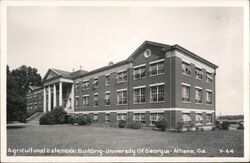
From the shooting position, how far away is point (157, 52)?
18078mm

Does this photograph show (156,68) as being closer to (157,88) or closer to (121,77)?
(157,88)

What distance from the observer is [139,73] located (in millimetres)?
19969

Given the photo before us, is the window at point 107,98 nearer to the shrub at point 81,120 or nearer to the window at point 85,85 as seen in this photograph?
the shrub at point 81,120

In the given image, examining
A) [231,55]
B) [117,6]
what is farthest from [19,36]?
[231,55]

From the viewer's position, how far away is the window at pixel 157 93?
1794 centimetres

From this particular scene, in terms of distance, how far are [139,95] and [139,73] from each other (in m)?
1.93

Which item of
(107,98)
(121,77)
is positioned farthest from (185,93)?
(107,98)

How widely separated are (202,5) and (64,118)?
70.1ft

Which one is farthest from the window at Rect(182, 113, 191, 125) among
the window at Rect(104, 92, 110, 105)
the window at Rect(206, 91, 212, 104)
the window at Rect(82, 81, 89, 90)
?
A: the window at Rect(82, 81, 89, 90)

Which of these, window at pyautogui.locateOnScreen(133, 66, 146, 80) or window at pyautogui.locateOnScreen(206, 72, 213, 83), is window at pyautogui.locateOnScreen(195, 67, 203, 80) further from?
window at pyautogui.locateOnScreen(133, 66, 146, 80)

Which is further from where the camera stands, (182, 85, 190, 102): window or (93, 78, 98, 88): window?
(93, 78, 98, 88): window

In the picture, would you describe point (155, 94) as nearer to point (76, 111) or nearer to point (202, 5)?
point (202, 5)

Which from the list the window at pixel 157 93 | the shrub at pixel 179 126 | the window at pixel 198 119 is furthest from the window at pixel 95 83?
the shrub at pixel 179 126

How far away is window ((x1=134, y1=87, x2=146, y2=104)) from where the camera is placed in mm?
19594
